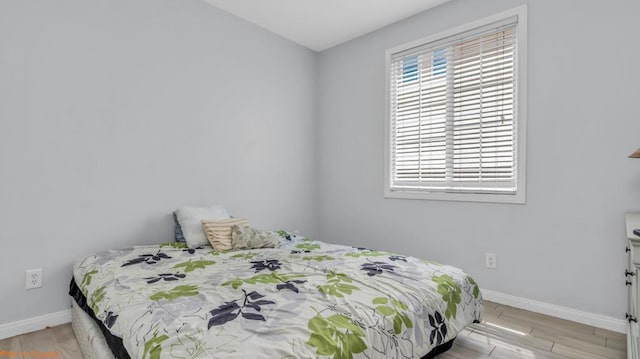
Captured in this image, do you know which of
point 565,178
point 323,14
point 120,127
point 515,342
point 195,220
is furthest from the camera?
point 323,14

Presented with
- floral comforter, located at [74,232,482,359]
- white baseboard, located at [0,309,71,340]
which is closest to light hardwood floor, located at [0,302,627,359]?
white baseboard, located at [0,309,71,340]

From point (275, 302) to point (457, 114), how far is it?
2314 mm

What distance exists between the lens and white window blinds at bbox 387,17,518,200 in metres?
2.61

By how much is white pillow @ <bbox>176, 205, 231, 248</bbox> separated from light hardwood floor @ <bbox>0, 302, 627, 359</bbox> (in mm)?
880

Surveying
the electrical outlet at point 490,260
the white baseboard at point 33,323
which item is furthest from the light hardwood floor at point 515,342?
the electrical outlet at point 490,260

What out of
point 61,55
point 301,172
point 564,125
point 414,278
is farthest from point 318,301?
point 301,172

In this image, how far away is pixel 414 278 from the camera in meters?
1.72

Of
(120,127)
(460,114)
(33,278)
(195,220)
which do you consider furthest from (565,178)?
(33,278)

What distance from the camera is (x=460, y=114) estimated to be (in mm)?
2859

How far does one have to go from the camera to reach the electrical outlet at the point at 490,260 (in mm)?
2648

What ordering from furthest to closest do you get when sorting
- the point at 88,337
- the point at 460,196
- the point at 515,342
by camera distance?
1. the point at 460,196
2. the point at 515,342
3. the point at 88,337

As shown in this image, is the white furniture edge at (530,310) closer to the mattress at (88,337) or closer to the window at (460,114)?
the mattress at (88,337)

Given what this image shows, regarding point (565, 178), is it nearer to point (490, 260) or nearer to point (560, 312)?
point (490, 260)

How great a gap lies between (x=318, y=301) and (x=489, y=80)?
2320 mm
